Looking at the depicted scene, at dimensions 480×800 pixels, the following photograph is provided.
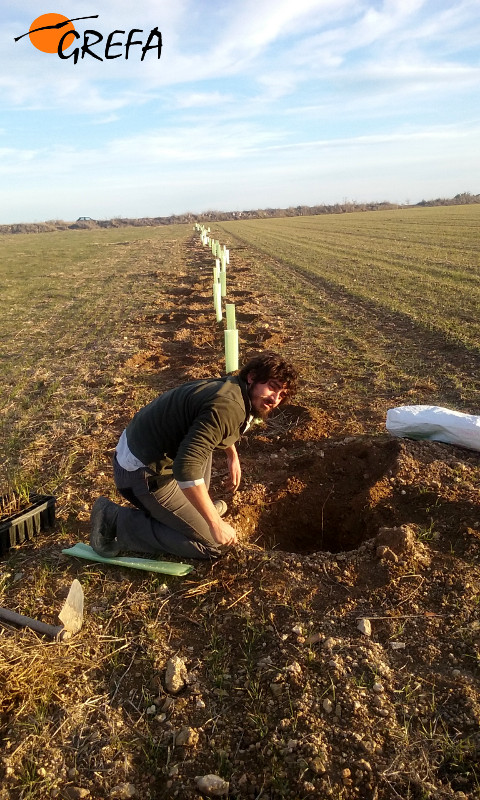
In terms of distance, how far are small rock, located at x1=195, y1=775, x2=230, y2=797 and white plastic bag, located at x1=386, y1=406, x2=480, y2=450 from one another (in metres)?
3.41

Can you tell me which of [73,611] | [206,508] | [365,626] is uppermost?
[206,508]

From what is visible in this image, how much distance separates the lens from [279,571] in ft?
10.6

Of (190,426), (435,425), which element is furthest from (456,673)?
(435,425)

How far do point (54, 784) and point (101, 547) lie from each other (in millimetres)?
1411

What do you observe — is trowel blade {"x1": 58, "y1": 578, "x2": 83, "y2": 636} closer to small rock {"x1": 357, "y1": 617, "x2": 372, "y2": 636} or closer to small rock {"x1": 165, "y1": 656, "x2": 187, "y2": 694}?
small rock {"x1": 165, "y1": 656, "x2": 187, "y2": 694}

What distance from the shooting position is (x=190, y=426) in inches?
118

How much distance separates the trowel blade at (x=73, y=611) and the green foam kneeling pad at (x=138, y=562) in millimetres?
447

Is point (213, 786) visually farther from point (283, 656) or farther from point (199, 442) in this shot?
point (199, 442)

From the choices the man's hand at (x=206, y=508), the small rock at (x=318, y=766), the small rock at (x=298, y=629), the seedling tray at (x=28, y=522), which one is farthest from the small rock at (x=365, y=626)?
the seedling tray at (x=28, y=522)

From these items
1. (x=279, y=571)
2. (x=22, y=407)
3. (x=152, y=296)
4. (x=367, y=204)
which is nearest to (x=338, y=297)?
(x=152, y=296)

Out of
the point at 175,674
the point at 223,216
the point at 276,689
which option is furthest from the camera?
the point at 223,216

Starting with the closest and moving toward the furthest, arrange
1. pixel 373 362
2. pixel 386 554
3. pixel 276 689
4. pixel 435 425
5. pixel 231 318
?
pixel 276 689 → pixel 386 554 → pixel 435 425 → pixel 231 318 → pixel 373 362

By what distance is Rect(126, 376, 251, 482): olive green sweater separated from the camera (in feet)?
9.21

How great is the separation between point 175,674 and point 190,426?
1261 millimetres
